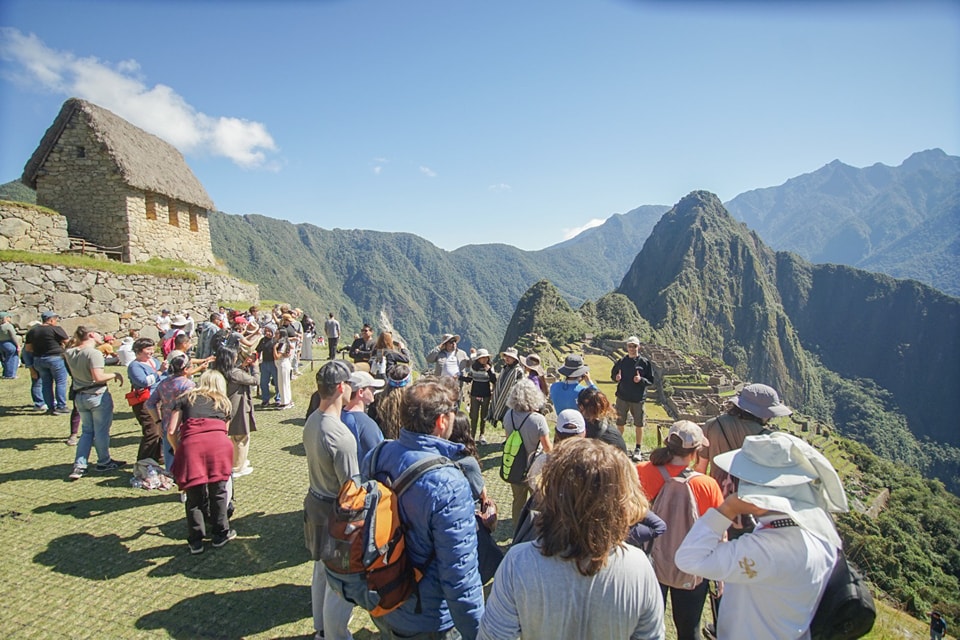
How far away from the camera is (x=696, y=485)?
301 centimetres

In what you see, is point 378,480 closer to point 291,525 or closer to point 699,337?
point 291,525

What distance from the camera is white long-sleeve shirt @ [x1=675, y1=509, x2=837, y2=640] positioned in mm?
1913

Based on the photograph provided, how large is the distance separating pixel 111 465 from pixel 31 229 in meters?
14.0

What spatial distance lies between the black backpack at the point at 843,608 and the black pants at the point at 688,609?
106cm

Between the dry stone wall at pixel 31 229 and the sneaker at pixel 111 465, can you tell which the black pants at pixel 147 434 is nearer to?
the sneaker at pixel 111 465

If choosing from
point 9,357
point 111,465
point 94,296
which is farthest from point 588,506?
point 94,296

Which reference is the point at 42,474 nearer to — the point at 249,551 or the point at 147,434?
the point at 147,434

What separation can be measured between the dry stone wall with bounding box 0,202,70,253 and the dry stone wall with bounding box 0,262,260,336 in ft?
7.16

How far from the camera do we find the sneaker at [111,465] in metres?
6.12

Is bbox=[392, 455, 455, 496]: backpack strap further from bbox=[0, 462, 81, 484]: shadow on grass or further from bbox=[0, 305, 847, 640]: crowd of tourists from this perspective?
bbox=[0, 462, 81, 484]: shadow on grass

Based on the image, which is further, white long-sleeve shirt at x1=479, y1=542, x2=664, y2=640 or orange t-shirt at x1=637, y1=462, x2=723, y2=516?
orange t-shirt at x1=637, y1=462, x2=723, y2=516

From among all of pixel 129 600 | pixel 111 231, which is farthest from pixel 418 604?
pixel 111 231

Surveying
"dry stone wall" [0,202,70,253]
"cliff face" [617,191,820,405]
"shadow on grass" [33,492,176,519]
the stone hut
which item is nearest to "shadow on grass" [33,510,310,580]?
"shadow on grass" [33,492,176,519]

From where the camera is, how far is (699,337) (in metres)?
149
